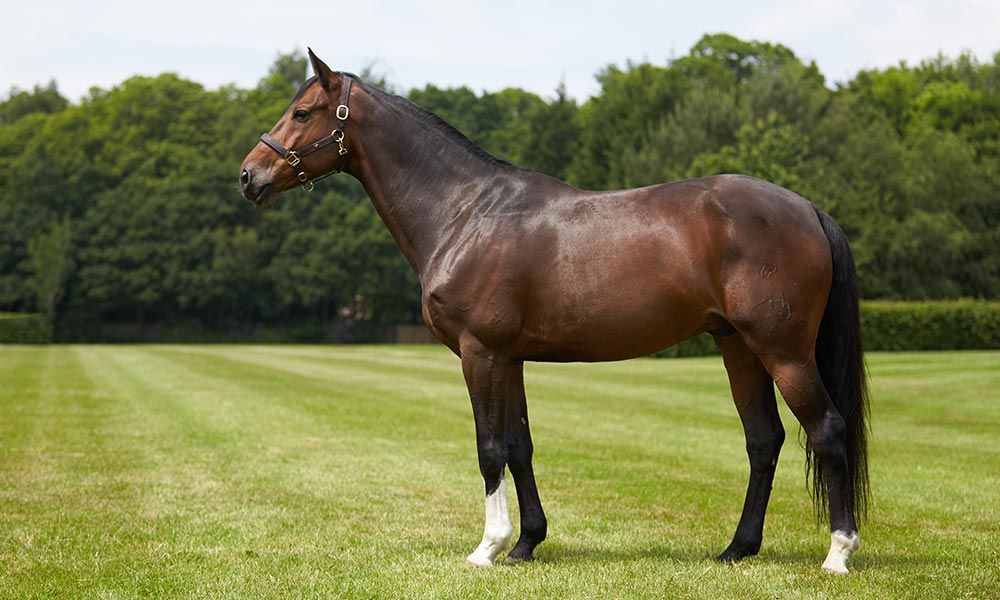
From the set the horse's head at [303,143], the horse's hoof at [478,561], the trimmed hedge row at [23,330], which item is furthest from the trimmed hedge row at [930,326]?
the trimmed hedge row at [23,330]

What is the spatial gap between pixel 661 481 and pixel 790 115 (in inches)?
1930

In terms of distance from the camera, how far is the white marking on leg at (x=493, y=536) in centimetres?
652

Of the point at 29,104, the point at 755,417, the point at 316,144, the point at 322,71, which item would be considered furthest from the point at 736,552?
the point at 29,104

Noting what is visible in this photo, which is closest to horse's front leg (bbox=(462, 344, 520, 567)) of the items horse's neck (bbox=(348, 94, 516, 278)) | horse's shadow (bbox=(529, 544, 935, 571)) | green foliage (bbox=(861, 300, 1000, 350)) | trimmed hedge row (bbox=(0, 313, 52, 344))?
horse's shadow (bbox=(529, 544, 935, 571))

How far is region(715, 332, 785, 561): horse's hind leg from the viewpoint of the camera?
6992 millimetres

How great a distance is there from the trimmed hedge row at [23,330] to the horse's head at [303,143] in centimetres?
6037

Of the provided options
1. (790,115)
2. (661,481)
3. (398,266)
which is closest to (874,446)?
(661,481)

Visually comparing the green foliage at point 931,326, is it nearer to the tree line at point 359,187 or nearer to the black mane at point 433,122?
the tree line at point 359,187

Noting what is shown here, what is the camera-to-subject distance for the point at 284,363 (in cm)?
3709

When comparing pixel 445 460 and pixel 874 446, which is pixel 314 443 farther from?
pixel 874 446

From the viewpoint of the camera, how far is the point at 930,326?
45406mm

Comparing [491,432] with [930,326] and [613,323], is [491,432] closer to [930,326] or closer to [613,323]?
[613,323]

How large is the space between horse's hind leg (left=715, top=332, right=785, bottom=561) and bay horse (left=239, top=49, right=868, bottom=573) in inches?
0.4

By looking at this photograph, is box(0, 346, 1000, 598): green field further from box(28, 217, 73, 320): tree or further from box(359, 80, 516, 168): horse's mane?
box(28, 217, 73, 320): tree
